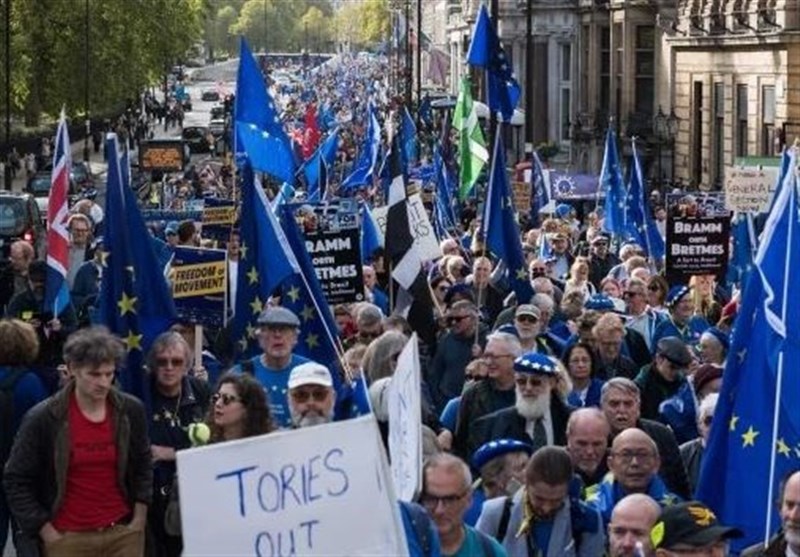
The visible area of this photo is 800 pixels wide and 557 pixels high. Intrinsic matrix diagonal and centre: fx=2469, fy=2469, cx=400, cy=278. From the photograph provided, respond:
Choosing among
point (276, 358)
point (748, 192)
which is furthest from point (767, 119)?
point (276, 358)

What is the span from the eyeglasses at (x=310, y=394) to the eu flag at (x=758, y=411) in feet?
5.12

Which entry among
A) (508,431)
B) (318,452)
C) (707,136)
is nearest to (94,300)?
(508,431)

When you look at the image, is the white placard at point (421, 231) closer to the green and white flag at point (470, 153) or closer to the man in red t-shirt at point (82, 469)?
the man in red t-shirt at point (82, 469)

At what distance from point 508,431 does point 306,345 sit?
2.82 metres

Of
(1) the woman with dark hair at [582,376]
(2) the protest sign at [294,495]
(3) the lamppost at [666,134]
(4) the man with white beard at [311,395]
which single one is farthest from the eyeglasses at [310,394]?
(3) the lamppost at [666,134]

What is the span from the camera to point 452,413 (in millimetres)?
12016

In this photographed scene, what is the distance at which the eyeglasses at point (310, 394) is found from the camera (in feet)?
32.1

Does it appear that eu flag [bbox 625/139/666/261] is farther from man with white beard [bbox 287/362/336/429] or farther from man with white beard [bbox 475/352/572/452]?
man with white beard [bbox 287/362/336/429]

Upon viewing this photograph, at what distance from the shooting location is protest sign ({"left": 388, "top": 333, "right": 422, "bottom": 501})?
8.01 metres

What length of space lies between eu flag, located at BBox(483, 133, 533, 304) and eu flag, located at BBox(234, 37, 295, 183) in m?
2.12

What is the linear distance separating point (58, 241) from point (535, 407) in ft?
19.3

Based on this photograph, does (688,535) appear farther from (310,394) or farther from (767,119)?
(767,119)

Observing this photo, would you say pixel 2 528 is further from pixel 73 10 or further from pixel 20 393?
pixel 73 10

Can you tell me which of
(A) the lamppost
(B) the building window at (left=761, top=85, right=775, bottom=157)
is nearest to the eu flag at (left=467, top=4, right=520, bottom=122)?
(B) the building window at (left=761, top=85, right=775, bottom=157)
